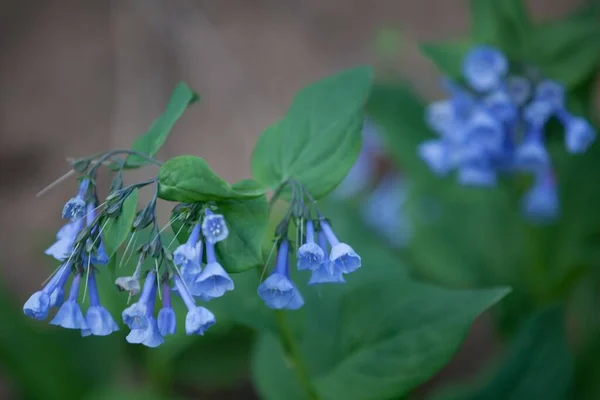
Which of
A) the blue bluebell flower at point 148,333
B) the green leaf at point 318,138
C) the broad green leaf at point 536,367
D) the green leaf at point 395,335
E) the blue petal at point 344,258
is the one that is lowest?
the broad green leaf at point 536,367

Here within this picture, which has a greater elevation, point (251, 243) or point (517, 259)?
point (251, 243)

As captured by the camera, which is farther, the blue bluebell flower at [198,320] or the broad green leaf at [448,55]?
the broad green leaf at [448,55]

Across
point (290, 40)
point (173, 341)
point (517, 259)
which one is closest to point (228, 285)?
point (173, 341)

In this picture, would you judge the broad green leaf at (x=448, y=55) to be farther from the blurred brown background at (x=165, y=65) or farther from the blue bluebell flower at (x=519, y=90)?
the blurred brown background at (x=165, y=65)

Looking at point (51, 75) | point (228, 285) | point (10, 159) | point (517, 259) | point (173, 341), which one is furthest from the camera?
point (51, 75)

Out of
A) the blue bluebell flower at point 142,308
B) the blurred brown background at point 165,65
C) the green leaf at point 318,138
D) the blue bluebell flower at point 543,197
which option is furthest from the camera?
the blurred brown background at point 165,65

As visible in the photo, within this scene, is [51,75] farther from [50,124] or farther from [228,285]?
[228,285]

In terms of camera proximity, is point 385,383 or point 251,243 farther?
point 385,383

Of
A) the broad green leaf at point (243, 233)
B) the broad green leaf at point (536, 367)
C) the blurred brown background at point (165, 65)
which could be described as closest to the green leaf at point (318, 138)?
the broad green leaf at point (243, 233)
